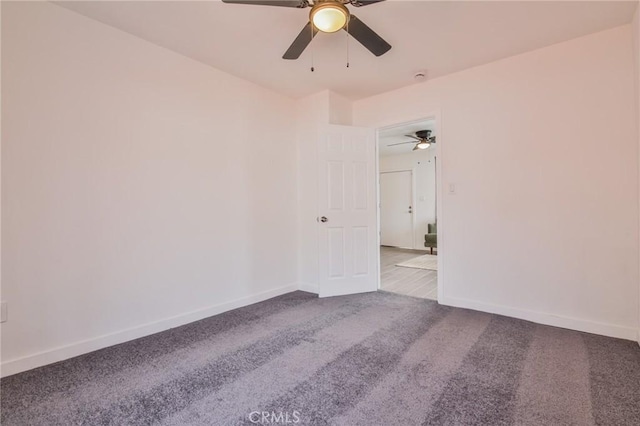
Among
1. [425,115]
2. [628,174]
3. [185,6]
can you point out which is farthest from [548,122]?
[185,6]

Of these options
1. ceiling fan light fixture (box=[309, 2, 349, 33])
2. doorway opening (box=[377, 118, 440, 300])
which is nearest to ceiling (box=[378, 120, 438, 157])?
doorway opening (box=[377, 118, 440, 300])

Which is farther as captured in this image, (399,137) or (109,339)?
(399,137)

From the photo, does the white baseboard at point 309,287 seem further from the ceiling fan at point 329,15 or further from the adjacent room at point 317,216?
A: the ceiling fan at point 329,15

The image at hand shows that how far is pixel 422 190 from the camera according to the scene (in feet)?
24.9

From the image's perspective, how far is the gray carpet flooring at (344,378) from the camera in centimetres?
153

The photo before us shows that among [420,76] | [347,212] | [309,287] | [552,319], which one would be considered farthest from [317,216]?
[552,319]

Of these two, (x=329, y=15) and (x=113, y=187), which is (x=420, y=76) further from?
(x=113, y=187)

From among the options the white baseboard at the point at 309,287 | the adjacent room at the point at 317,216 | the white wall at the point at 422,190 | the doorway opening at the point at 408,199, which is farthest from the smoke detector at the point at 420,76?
the white wall at the point at 422,190

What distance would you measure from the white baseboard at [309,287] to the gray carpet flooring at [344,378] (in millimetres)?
1049

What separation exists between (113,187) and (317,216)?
7.04ft

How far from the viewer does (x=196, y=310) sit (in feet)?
9.57

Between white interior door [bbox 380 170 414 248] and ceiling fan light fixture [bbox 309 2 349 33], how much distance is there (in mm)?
6251

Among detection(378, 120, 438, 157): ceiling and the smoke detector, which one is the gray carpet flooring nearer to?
the smoke detector

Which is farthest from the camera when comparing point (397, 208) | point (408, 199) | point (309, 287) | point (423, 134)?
point (397, 208)
